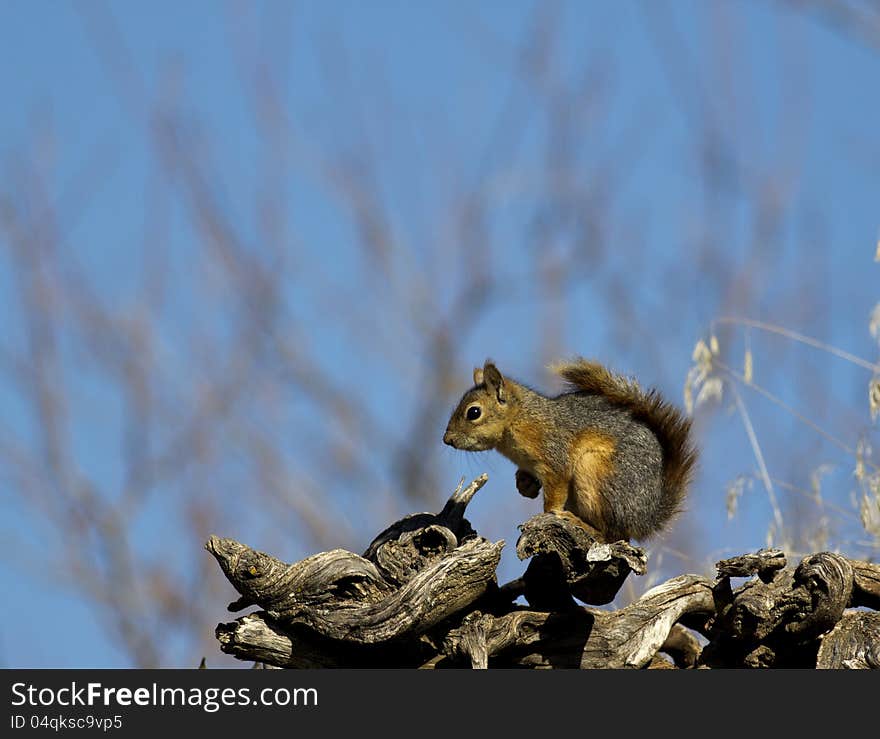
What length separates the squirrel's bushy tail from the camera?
450 cm

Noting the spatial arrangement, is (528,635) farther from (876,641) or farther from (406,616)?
(876,641)

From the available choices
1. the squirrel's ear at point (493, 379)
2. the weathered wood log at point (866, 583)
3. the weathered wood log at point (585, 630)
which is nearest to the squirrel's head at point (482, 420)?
the squirrel's ear at point (493, 379)

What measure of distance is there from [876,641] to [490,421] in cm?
168

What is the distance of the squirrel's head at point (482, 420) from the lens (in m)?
4.86

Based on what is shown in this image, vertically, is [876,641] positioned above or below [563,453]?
below

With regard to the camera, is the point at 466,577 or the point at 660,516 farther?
the point at 660,516

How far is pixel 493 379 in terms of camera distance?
16.4 ft

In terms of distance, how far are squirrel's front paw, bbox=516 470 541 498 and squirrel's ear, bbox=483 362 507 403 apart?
1.00ft

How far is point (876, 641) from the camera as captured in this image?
12.0 ft

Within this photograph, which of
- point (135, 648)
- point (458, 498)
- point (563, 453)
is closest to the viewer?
point (458, 498)

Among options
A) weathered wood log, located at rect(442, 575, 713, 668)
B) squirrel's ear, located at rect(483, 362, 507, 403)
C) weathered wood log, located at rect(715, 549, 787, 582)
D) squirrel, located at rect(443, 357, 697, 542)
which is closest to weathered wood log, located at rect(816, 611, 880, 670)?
weathered wood log, located at rect(715, 549, 787, 582)

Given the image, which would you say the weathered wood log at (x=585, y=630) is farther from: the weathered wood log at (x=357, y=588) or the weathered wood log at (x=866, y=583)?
the weathered wood log at (x=866, y=583)
